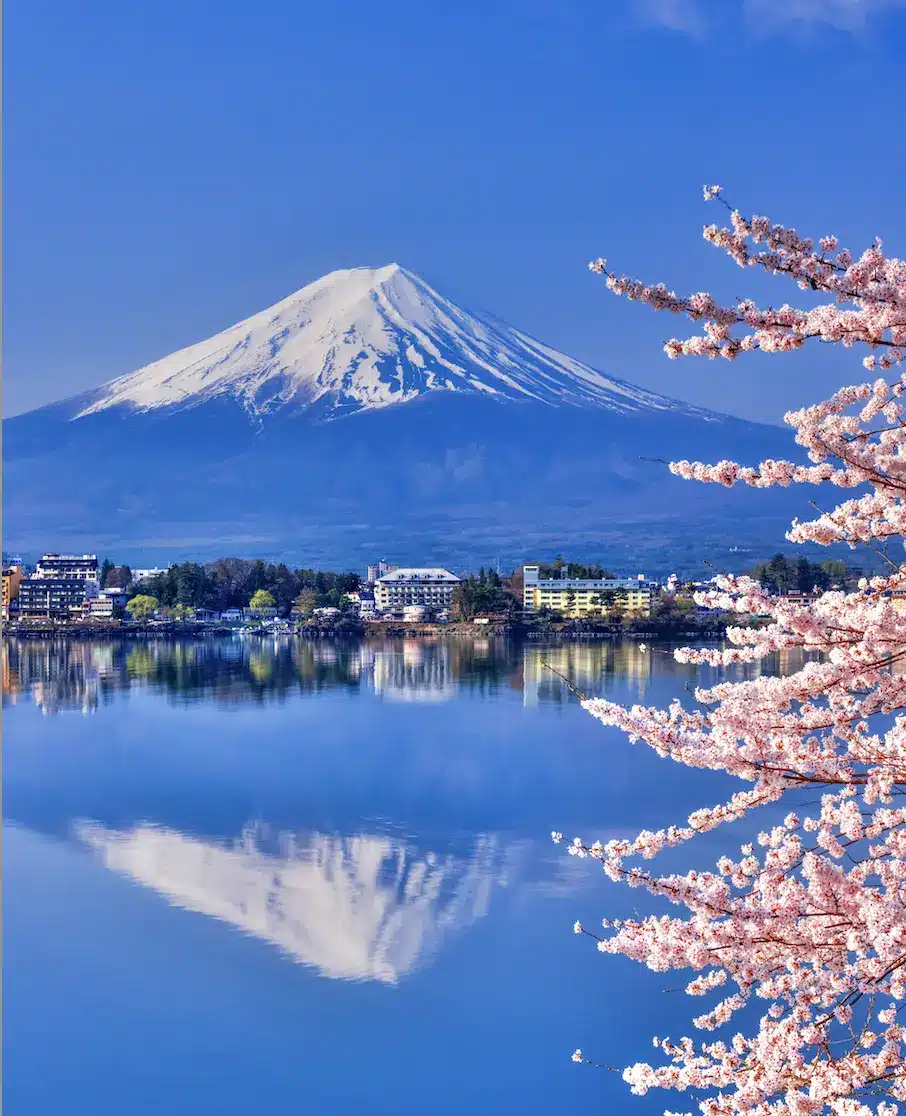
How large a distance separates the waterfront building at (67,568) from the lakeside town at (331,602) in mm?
25

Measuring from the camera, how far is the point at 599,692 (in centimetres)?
1339

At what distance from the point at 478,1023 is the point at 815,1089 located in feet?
12.1

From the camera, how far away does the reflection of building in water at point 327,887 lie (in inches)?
246

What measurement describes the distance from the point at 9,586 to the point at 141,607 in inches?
159

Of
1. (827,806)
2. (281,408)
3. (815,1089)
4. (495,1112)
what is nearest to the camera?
(815,1089)

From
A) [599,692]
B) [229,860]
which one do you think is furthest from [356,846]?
[599,692]

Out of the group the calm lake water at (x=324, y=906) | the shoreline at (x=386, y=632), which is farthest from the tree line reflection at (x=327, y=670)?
the shoreline at (x=386, y=632)

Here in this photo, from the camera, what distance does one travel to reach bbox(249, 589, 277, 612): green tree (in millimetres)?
29312

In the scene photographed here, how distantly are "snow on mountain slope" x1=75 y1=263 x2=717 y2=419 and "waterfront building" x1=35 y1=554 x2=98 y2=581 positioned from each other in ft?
75.4

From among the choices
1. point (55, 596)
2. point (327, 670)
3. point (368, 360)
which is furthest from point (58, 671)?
point (368, 360)

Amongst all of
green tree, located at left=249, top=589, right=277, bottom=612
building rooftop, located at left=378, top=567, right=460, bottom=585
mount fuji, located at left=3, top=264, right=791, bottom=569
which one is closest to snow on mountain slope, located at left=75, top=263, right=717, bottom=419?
mount fuji, located at left=3, top=264, right=791, bottom=569

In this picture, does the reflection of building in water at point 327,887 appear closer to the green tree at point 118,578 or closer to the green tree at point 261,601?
the green tree at point 261,601

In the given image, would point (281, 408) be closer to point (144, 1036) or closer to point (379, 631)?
point (379, 631)

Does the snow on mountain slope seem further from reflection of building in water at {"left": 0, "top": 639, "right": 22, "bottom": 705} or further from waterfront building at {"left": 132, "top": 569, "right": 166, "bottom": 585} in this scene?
reflection of building in water at {"left": 0, "top": 639, "right": 22, "bottom": 705}
